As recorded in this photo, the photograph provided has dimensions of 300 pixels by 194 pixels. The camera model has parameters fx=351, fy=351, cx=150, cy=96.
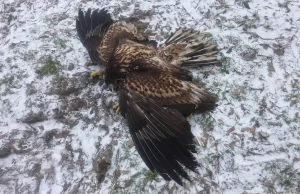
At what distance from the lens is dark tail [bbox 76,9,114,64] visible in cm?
523

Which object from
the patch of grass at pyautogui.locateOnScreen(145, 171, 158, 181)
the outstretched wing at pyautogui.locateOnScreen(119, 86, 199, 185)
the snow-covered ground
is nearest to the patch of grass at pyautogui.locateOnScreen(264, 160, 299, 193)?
the snow-covered ground

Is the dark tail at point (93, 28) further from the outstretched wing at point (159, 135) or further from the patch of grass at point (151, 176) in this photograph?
the patch of grass at point (151, 176)

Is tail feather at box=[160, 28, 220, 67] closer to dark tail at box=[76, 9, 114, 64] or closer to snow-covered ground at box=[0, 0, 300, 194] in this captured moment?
snow-covered ground at box=[0, 0, 300, 194]

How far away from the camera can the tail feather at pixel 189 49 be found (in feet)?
16.6

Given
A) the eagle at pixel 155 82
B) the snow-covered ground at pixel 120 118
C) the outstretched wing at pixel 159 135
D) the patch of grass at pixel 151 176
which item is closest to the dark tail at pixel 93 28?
the eagle at pixel 155 82

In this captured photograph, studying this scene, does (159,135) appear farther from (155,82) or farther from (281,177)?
(281,177)

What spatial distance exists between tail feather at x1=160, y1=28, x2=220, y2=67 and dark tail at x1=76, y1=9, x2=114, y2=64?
97 cm

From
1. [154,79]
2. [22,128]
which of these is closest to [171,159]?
[154,79]

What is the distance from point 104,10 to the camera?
584 centimetres

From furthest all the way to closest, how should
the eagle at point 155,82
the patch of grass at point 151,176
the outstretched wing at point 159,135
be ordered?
1. the patch of grass at point 151,176
2. the eagle at point 155,82
3. the outstretched wing at point 159,135

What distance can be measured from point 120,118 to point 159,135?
1106 mm

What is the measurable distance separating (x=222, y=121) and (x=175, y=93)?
816 mm

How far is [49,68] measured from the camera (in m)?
5.41

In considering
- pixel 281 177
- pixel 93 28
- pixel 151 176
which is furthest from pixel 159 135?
pixel 93 28
